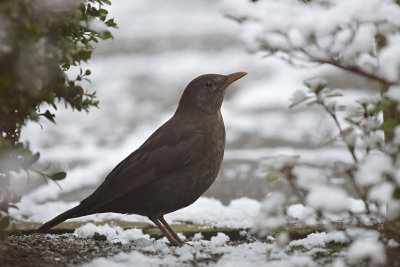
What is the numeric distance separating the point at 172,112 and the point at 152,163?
494cm

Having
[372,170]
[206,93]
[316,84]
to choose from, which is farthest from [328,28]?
[206,93]

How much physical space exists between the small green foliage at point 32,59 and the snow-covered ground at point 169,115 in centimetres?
66

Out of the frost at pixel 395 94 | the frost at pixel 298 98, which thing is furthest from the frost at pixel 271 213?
the frost at pixel 395 94

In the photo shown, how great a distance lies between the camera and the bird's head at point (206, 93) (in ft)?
12.4

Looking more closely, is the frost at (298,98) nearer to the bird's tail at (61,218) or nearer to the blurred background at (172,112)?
the blurred background at (172,112)

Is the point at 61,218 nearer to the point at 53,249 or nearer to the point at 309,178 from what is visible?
the point at 53,249

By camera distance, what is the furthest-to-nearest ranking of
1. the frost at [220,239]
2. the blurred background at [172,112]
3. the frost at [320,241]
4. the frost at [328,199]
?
the blurred background at [172,112] < the frost at [220,239] < the frost at [320,241] < the frost at [328,199]

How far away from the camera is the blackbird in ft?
10.8

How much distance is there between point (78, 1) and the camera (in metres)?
2.48

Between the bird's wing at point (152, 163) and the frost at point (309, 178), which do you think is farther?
the bird's wing at point (152, 163)

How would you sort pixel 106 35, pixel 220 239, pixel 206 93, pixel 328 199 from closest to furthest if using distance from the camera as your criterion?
1. pixel 328 199
2. pixel 106 35
3. pixel 220 239
4. pixel 206 93

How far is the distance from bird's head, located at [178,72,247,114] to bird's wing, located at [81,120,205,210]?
34 centimetres

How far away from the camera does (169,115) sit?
26.7ft

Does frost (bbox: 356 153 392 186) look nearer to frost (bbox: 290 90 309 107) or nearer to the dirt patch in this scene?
frost (bbox: 290 90 309 107)
